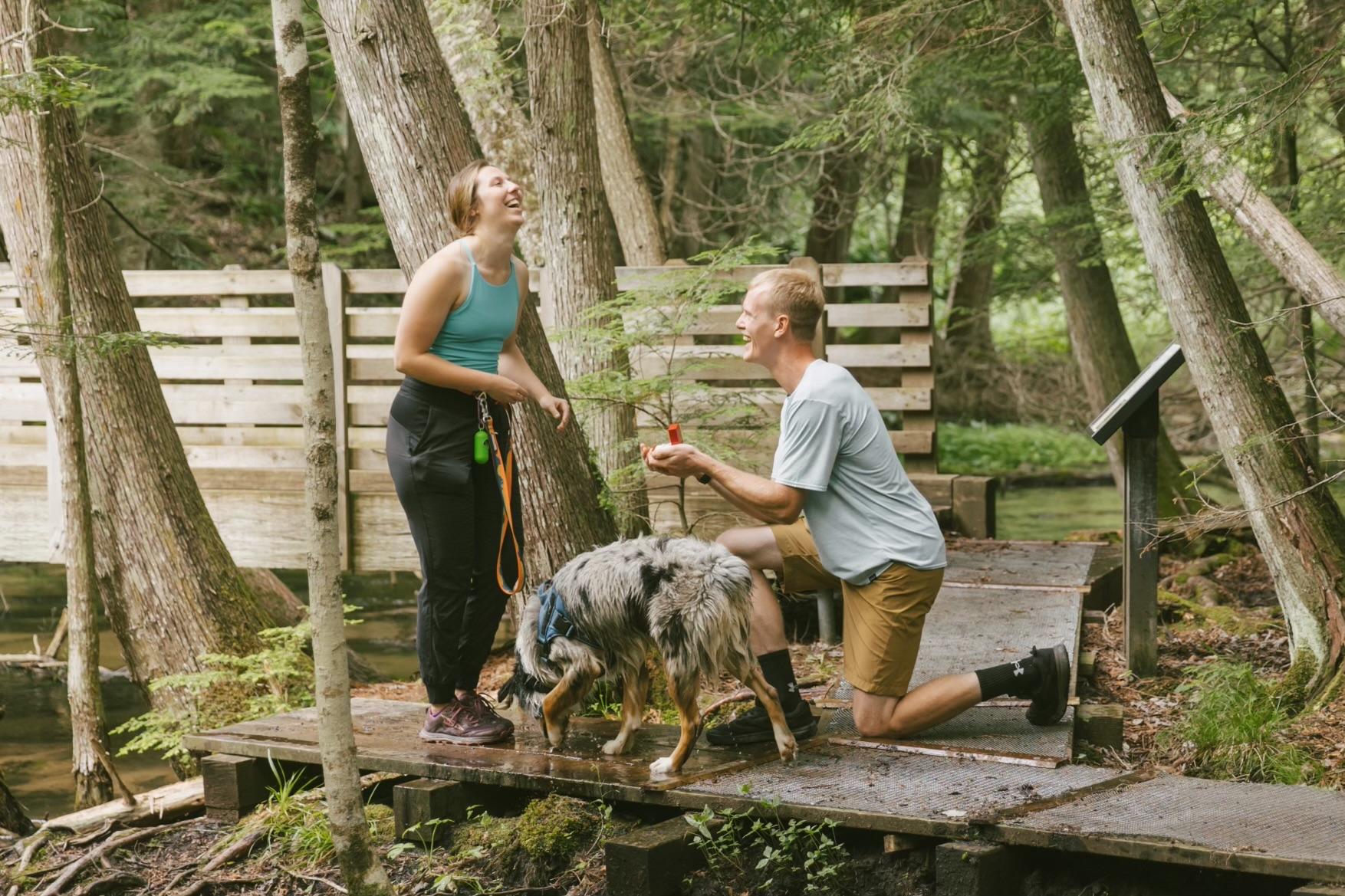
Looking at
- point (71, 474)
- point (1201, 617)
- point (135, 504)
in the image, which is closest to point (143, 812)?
point (71, 474)

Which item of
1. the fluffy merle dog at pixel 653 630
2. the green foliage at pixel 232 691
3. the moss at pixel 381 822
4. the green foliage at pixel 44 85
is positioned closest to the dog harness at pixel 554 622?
the fluffy merle dog at pixel 653 630

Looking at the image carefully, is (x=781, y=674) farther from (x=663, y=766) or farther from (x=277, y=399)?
(x=277, y=399)

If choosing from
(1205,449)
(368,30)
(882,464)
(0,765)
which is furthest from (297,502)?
(1205,449)

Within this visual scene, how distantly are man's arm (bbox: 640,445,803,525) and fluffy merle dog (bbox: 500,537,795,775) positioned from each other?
0.20 metres

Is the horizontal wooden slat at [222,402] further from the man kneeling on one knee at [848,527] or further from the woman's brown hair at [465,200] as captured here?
the man kneeling on one knee at [848,527]

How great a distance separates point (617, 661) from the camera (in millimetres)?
4434

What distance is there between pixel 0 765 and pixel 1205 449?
14.7 metres

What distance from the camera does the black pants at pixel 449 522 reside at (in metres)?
4.59

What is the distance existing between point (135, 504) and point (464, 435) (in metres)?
3.66

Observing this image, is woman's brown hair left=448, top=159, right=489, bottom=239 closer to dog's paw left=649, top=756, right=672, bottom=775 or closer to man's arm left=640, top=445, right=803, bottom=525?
man's arm left=640, top=445, right=803, bottom=525

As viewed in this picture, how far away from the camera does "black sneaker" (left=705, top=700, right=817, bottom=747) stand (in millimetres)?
4641

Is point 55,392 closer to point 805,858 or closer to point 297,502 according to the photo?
point 297,502

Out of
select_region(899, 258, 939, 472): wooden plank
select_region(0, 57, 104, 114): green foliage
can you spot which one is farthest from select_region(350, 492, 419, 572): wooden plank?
select_region(0, 57, 104, 114): green foliage

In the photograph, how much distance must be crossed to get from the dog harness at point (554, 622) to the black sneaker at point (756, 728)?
2.10 ft
